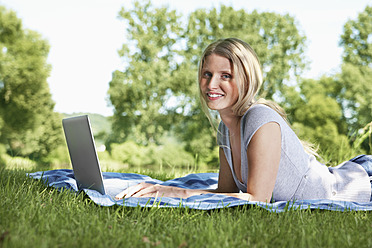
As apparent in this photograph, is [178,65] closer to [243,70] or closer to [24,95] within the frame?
[24,95]

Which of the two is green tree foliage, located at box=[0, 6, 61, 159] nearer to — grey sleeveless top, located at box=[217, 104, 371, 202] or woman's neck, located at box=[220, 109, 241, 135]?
grey sleeveless top, located at box=[217, 104, 371, 202]

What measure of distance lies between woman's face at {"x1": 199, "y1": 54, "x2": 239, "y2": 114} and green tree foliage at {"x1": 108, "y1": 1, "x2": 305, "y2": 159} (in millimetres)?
15053

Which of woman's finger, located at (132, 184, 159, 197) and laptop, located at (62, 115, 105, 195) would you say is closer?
laptop, located at (62, 115, 105, 195)

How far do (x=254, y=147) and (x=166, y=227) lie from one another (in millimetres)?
638

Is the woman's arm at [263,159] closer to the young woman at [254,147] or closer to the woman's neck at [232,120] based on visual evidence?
the young woman at [254,147]

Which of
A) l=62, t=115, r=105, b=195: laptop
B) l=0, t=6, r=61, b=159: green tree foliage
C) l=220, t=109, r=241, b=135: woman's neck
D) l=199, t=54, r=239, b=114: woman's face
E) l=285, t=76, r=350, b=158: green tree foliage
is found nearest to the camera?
l=62, t=115, r=105, b=195: laptop

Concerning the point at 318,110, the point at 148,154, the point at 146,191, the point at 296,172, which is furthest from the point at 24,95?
the point at 296,172

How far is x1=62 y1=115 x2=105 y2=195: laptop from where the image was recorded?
1.80 metres

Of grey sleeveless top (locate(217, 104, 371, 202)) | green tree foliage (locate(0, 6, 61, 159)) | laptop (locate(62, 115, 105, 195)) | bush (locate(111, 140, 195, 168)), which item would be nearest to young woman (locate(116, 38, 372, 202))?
grey sleeveless top (locate(217, 104, 371, 202))

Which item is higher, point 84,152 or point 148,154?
point 84,152

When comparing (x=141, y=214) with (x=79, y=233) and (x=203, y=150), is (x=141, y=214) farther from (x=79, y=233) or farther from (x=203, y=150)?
(x=203, y=150)

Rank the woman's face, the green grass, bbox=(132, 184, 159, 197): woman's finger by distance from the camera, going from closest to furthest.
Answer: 1. the green grass
2. bbox=(132, 184, 159, 197): woman's finger
3. the woman's face

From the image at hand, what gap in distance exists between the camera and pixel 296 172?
208cm

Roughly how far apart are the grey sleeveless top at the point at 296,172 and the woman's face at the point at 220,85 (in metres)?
0.14
